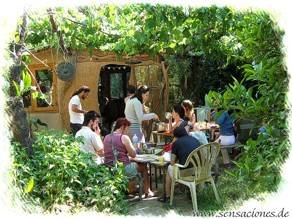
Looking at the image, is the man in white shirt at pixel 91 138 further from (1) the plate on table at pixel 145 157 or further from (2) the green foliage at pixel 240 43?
(2) the green foliage at pixel 240 43

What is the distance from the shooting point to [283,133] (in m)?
2.55

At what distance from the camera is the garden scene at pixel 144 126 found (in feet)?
8.87

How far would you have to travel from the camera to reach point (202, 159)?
511cm

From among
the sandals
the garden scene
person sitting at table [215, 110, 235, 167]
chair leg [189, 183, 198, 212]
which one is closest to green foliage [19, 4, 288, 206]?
the garden scene

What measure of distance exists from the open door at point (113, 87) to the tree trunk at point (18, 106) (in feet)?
27.5

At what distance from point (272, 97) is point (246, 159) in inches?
17.3

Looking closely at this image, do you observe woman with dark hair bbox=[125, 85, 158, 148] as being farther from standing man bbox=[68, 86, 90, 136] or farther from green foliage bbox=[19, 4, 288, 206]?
standing man bbox=[68, 86, 90, 136]

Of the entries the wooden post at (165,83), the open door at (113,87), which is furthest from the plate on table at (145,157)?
the open door at (113,87)

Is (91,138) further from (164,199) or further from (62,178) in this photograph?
(62,178)

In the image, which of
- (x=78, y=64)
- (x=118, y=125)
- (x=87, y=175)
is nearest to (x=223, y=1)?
(x=87, y=175)

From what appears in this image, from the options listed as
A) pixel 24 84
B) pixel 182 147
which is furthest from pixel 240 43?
pixel 24 84

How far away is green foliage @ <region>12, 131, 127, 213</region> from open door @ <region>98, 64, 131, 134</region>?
7.88m

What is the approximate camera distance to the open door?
39.4 feet

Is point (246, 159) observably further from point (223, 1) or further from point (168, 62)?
point (168, 62)
